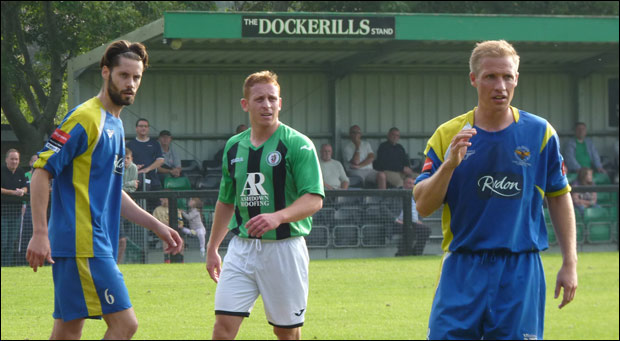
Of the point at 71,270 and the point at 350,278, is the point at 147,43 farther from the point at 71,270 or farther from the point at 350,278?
the point at 71,270

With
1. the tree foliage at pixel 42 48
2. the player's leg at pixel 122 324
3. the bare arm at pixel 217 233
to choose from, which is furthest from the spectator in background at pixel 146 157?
the player's leg at pixel 122 324

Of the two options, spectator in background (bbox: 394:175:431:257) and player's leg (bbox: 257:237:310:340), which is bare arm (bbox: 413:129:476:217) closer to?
player's leg (bbox: 257:237:310:340)

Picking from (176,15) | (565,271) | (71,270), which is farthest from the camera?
(176,15)

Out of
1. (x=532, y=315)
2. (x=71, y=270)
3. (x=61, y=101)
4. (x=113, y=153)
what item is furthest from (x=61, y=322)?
(x=61, y=101)

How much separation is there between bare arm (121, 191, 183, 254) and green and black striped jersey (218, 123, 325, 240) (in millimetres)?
718

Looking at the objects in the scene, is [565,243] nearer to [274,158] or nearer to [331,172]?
[274,158]

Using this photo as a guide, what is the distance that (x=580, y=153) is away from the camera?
17203mm

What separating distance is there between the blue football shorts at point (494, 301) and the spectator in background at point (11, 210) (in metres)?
7.04

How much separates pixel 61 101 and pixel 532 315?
765 centimetres

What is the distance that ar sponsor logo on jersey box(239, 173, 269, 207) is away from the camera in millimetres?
5910

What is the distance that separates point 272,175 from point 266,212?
0.79 ft

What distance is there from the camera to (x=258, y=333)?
956cm

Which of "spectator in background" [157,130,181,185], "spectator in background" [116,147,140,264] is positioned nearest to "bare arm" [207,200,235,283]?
"spectator in background" [116,147,140,264]

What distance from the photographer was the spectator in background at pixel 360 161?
15.0 m
